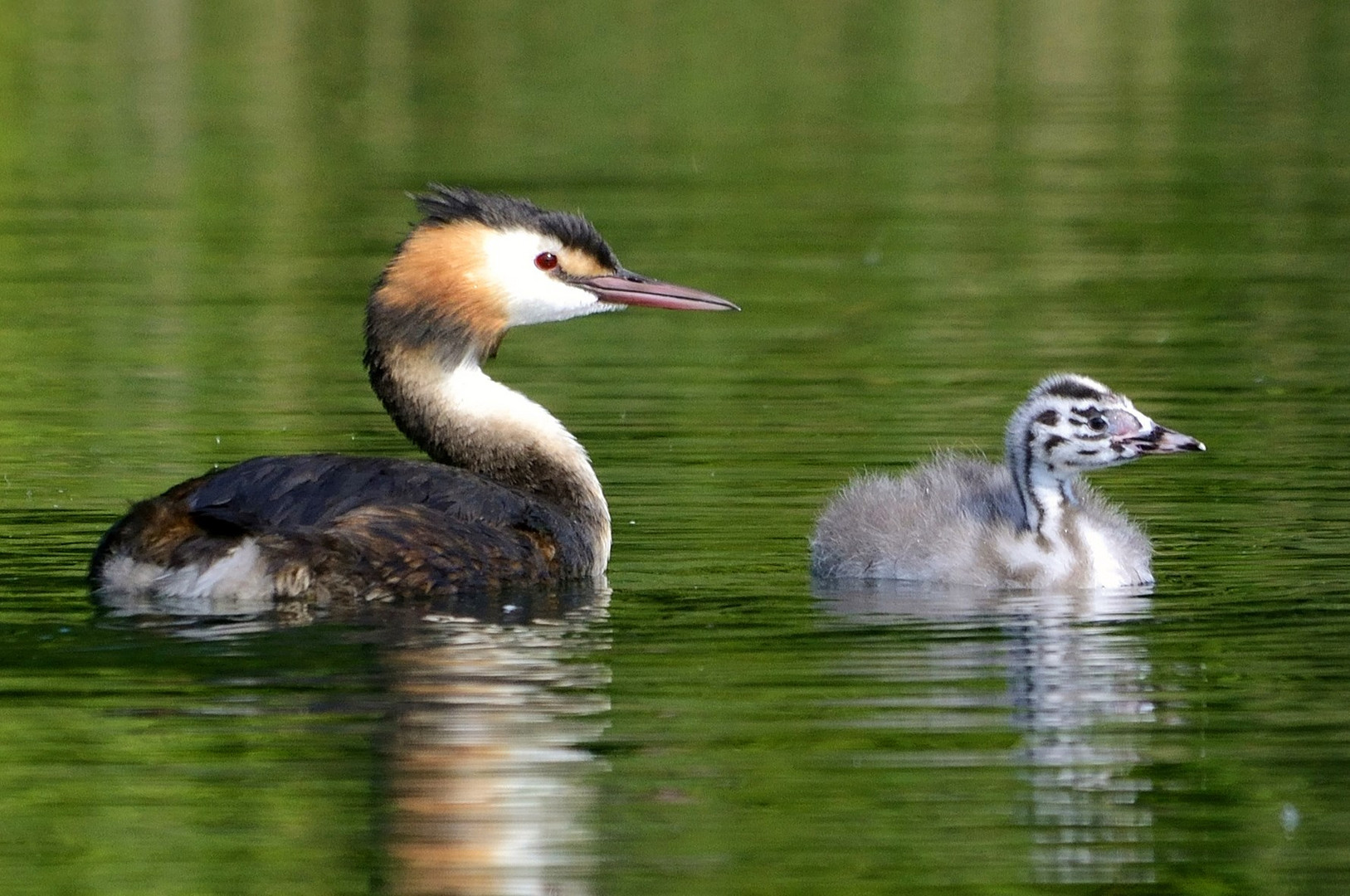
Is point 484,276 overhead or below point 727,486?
overhead

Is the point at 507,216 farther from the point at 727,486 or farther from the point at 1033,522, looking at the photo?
the point at 1033,522

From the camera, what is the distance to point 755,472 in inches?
474

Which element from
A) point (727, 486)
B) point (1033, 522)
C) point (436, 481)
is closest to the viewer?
point (436, 481)

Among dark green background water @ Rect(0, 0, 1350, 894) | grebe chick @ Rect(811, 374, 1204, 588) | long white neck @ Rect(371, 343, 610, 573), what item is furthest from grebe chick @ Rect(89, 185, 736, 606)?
grebe chick @ Rect(811, 374, 1204, 588)

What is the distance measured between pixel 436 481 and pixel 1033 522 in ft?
6.94

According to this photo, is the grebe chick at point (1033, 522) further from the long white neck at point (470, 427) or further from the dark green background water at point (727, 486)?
the long white neck at point (470, 427)

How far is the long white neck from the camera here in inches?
413

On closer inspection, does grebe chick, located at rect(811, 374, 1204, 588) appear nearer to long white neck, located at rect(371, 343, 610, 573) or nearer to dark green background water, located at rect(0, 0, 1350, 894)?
dark green background water, located at rect(0, 0, 1350, 894)

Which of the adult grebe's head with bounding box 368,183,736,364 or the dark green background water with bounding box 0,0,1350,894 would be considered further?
the adult grebe's head with bounding box 368,183,736,364

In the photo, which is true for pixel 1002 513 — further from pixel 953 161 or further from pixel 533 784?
pixel 953 161

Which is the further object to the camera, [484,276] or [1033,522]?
[484,276]

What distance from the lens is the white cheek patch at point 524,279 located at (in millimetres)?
10539

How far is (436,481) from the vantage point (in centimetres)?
974

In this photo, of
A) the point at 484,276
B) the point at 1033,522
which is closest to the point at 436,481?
the point at 484,276
